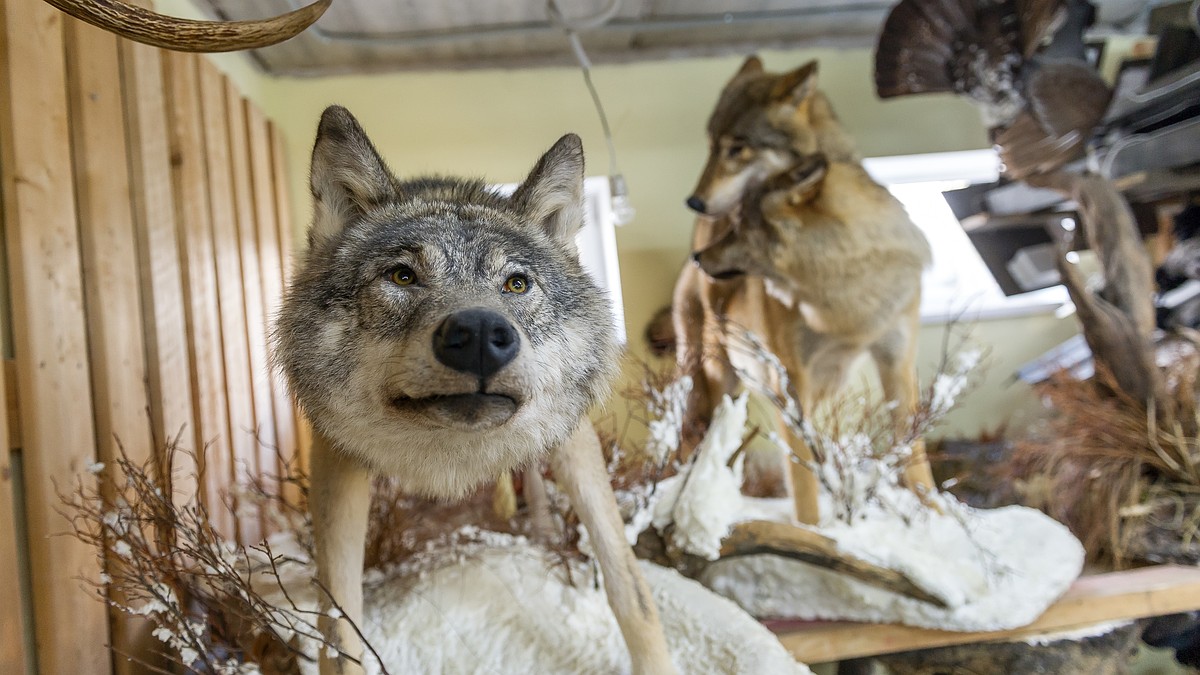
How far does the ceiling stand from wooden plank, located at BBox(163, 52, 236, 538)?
43 cm

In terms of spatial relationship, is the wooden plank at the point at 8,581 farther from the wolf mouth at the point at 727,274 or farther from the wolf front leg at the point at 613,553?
the wolf mouth at the point at 727,274

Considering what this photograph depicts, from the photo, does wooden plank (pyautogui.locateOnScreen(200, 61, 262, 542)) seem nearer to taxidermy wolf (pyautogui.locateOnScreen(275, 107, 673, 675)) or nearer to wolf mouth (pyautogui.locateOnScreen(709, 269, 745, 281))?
taxidermy wolf (pyautogui.locateOnScreen(275, 107, 673, 675))

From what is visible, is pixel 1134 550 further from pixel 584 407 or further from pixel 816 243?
pixel 584 407

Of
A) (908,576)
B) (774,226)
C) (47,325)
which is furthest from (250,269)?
(908,576)

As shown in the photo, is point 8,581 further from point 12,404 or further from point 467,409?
point 467,409

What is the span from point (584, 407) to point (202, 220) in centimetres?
164

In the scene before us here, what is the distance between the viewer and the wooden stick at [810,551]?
2084mm

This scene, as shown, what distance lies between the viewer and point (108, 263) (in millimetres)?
1856

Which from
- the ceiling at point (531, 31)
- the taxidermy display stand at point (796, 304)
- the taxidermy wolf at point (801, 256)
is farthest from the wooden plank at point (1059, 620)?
the ceiling at point (531, 31)

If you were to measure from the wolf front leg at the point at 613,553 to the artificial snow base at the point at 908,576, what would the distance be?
24.7 inches

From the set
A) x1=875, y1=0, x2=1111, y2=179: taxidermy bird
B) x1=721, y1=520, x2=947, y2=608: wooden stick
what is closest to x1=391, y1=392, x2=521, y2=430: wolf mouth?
x1=721, y1=520, x2=947, y2=608: wooden stick

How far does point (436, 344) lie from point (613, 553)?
27.7 inches

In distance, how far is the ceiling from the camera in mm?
2826

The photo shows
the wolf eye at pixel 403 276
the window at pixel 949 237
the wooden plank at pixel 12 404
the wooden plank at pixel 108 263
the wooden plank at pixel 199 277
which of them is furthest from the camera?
the window at pixel 949 237
